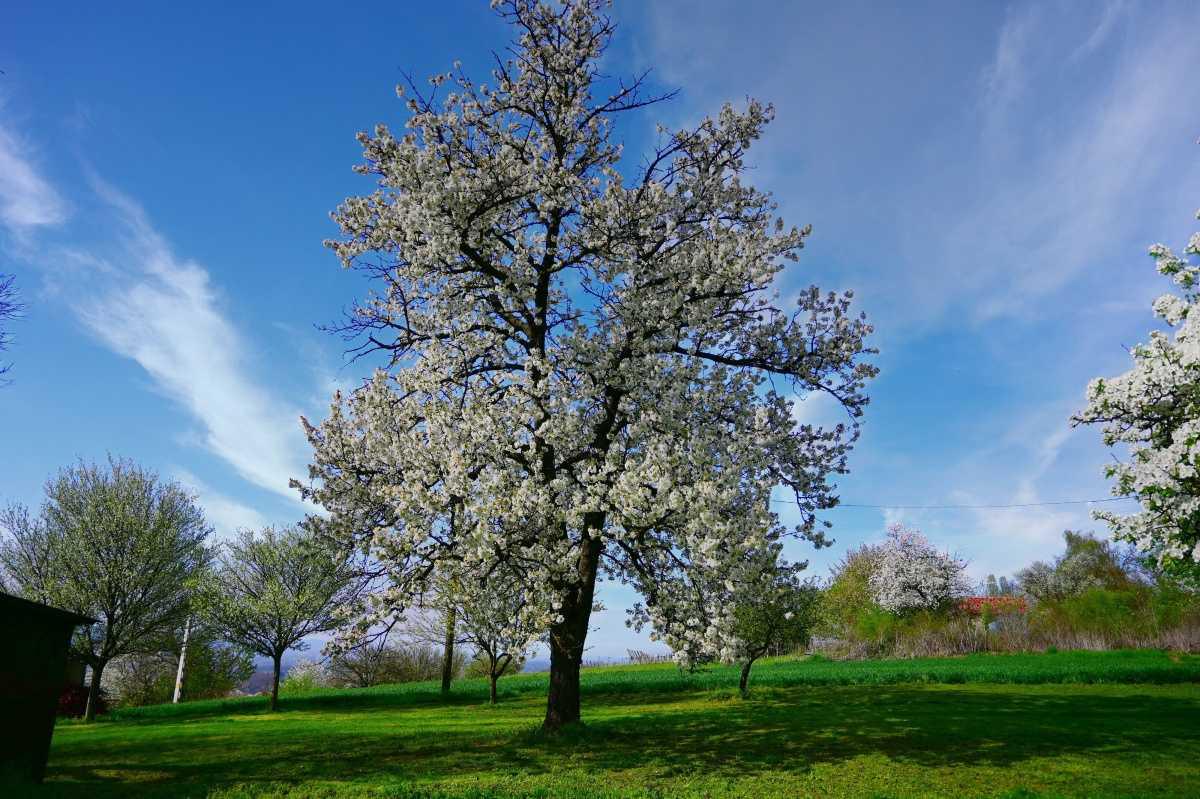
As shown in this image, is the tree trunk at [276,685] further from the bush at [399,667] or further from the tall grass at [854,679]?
the bush at [399,667]

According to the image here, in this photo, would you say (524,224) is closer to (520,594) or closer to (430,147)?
(430,147)

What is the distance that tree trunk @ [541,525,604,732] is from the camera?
18.8 metres

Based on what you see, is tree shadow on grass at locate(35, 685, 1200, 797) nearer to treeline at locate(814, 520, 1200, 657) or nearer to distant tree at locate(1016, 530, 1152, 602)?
treeline at locate(814, 520, 1200, 657)

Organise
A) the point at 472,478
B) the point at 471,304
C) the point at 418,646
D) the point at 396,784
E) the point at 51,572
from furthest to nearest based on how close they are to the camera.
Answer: the point at 418,646
the point at 51,572
the point at 471,304
the point at 472,478
the point at 396,784

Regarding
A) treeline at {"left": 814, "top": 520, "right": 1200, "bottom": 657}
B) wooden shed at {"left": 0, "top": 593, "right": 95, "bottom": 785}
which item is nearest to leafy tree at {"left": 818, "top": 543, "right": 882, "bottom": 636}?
treeline at {"left": 814, "top": 520, "right": 1200, "bottom": 657}

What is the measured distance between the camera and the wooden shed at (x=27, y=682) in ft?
51.0

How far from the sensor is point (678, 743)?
18.2 m

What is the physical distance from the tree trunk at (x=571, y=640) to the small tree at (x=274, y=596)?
20.0 m

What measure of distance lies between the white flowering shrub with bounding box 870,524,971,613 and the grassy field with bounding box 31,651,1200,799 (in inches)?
1214

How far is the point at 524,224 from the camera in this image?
795 inches

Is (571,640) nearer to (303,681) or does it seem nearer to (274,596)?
(274,596)

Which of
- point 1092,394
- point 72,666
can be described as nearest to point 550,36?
point 1092,394

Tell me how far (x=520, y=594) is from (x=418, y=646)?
41.3 metres

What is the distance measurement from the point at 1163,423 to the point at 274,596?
38725 millimetres
